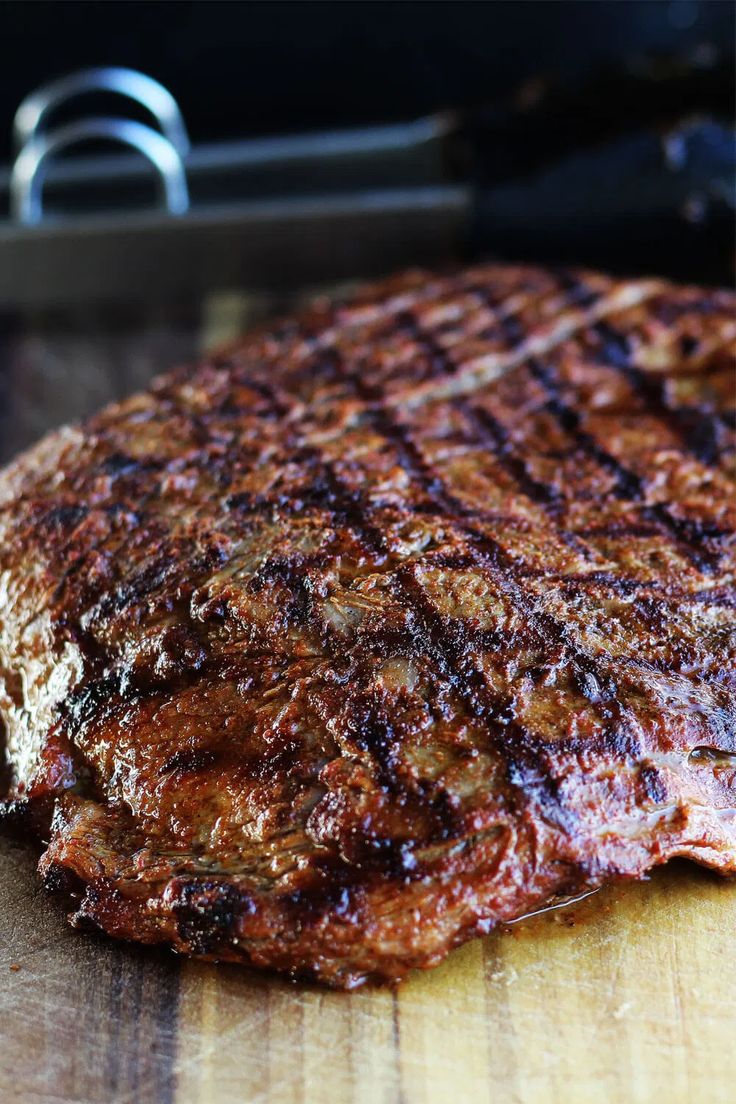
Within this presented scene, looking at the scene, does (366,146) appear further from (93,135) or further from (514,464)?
(514,464)

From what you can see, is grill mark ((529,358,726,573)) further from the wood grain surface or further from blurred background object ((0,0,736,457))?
blurred background object ((0,0,736,457))

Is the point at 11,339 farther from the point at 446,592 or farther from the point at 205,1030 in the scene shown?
the point at 205,1030

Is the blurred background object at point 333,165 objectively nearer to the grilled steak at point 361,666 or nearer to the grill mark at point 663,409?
the grill mark at point 663,409

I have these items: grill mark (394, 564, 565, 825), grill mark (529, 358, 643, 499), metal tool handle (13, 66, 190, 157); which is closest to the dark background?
metal tool handle (13, 66, 190, 157)

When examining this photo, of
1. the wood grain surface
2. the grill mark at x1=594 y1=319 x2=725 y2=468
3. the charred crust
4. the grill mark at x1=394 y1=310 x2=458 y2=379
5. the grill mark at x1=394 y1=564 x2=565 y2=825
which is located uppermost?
the grill mark at x1=394 y1=310 x2=458 y2=379

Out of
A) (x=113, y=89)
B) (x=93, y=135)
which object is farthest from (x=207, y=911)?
(x=113, y=89)

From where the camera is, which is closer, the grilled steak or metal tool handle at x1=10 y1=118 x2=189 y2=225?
the grilled steak

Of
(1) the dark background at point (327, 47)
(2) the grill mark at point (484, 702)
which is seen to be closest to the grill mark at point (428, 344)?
(2) the grill mark at point (484, 702)

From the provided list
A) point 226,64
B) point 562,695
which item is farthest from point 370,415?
point 226,64
